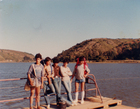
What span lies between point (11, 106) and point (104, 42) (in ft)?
598

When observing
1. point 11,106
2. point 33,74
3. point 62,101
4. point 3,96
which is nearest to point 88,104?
point 62,101

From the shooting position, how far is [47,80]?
571 centimetres

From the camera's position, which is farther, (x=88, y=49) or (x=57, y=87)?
(x=88, y=49)

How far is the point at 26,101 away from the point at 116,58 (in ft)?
475

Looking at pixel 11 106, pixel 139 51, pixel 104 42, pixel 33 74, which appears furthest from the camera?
pixel 104 42

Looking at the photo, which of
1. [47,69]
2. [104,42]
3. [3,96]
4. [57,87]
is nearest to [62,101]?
[57,87]

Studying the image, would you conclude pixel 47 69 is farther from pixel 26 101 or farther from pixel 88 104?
pixel 26 101

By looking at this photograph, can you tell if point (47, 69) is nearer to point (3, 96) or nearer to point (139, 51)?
point (3, 96)

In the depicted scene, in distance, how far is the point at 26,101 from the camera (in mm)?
11078

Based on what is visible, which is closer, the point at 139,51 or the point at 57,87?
the point at 57,87

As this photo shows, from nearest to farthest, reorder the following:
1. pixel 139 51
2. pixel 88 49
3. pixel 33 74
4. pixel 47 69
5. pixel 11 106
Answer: pixel 33 74, pixel 47 69, pixel 11 106, pixel 139 51, pixel 88 49

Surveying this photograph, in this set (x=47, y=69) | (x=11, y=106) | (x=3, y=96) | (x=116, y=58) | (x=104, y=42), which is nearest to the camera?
(x=47, y=69)

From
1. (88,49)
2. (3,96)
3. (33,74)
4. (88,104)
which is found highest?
(88,49)

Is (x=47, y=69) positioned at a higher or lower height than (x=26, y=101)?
higher
